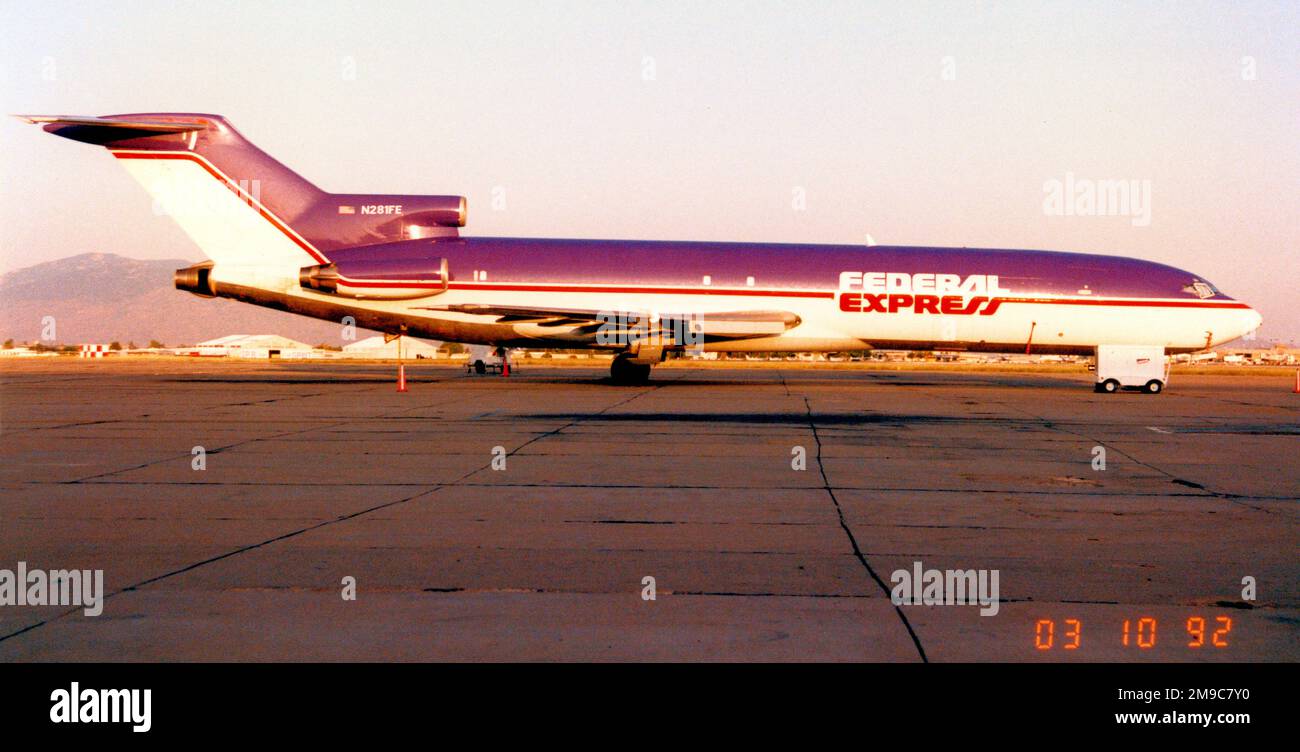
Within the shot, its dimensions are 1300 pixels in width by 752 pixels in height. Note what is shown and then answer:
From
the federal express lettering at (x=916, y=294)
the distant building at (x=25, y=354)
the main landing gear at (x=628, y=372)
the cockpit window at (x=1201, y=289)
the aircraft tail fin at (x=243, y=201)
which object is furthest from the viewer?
the distant building at (x=25, y=354)

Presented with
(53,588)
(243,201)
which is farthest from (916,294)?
(53,588)

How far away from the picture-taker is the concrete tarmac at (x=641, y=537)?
5.25m

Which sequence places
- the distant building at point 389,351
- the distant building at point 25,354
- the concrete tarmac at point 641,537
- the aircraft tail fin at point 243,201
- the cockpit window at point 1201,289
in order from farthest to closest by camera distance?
the distant building at point 389,351
the distant building at point 25,354
the cockpit window at point 1201,289
the aircraft tail fin at point 243,201
the concrete tarmac at point 641,537

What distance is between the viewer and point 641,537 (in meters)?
8.02

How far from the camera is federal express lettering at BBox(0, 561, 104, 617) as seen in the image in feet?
19.1

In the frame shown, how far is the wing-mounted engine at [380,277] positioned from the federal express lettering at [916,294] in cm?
1181

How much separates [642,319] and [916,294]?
316 inches

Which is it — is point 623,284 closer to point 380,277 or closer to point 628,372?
point 628,372

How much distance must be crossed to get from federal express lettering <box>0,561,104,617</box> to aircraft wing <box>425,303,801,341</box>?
21.8m

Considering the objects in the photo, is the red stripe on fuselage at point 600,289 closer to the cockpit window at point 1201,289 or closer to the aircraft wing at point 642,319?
the cockpit window at point 1201,289

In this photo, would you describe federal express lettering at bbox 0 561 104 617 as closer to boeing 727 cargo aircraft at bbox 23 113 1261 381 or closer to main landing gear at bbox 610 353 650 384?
boeing 727 cargo aircraft at bbox 23 113 1261 381
